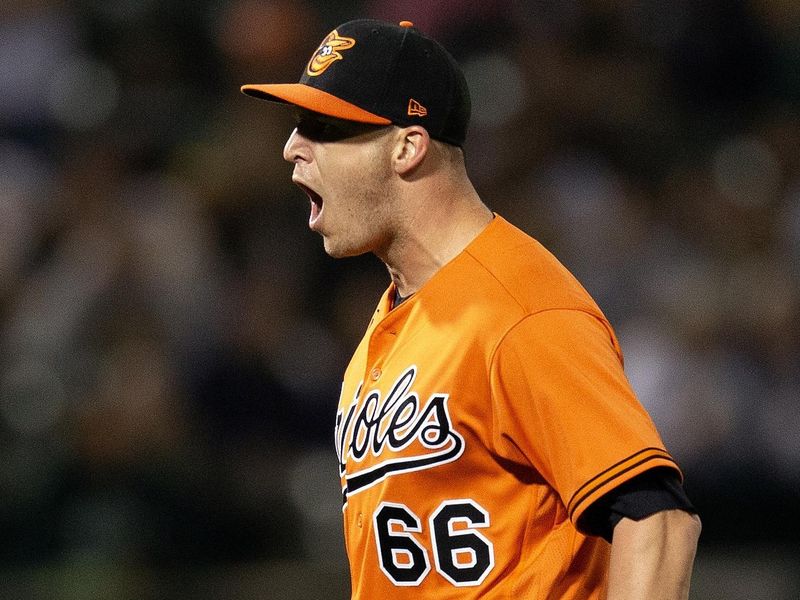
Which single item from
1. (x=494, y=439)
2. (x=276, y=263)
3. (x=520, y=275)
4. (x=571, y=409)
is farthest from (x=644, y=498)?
(x=276, y=263)

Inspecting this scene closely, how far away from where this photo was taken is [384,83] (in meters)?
2.58

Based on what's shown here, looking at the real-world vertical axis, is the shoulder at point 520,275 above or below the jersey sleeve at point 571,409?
above

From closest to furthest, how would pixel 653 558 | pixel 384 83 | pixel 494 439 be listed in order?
1. pixel 653 558
2. pixel 494 439
3. pixel 384 83

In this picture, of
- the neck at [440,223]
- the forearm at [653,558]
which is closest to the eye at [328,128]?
the neck at [440,223]

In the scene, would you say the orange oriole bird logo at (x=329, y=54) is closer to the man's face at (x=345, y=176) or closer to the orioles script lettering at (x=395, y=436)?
the man's face at (x=345, y=176)

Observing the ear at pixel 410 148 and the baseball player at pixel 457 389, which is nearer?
the baseball player at pixel 457 389

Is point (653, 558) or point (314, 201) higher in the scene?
point (314, 201)

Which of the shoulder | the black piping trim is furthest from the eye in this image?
the black piping trim

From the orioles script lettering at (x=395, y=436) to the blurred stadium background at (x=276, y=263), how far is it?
262 cm

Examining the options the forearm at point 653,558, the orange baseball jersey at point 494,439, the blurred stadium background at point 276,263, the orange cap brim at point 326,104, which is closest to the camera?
the forearm at point 653,558

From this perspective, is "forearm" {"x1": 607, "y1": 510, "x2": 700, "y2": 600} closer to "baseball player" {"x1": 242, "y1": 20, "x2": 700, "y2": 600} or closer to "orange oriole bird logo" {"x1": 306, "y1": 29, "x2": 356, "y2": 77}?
"baseball player" {"x1": 242, "y1": 20, "x2": 700, "y2": 600}

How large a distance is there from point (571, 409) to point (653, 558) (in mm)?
272

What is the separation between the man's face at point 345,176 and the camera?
2619mm

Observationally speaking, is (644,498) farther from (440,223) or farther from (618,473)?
(440,223)
